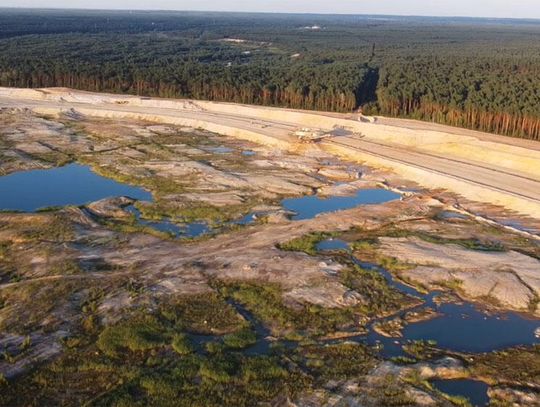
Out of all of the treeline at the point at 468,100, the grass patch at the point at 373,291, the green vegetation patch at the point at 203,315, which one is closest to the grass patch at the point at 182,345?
the green vegetation patch at the point at 203,315

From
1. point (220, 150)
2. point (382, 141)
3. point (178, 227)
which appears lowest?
point (220, 150)

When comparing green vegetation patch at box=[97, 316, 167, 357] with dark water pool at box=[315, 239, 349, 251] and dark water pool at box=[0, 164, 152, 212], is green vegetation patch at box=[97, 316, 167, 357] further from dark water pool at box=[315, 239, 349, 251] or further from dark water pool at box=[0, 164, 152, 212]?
dark water pool at box=[0, 164, 152, 212]

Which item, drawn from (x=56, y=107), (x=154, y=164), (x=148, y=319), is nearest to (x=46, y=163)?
(x=154, y=164)

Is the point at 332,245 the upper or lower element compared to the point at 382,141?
upper

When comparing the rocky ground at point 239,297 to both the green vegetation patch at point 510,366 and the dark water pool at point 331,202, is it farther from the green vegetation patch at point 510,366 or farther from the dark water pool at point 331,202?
the dark water pool at point 331,202

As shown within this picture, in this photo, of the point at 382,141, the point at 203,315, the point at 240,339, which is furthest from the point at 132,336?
the point at 382,141

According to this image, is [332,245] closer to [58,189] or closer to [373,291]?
[373,291]
